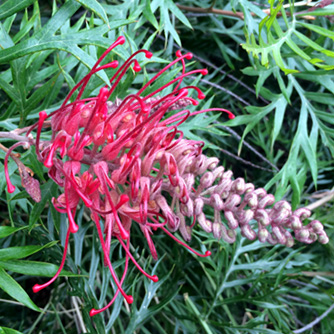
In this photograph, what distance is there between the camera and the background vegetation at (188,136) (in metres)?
0.64

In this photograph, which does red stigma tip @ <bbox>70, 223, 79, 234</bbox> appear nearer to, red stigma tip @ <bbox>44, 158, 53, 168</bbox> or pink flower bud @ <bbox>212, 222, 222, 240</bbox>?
red stigma tip @ <bbox>44, 158, 53, 168</bbox>

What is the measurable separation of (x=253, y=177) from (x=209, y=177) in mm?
809

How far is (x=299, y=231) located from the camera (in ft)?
1.88

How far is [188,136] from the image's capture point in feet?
2.80

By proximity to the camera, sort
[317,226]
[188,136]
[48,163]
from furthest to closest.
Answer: [188,136] < [317,226] < [48,163]

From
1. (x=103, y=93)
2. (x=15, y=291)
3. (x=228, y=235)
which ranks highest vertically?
(x=103, y=93)

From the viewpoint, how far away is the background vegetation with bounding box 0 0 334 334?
64 cm

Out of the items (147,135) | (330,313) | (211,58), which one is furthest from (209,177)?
(211,58)

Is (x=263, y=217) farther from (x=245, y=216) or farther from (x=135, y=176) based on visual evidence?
(x=135, y=176)

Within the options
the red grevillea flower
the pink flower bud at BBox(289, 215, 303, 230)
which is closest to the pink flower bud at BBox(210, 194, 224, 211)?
the red grevillea flower

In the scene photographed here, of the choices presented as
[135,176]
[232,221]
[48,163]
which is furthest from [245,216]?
[48,163]

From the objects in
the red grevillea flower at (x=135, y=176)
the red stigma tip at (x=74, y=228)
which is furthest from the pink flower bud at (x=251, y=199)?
the red stigma tip at (x=74, y=228)

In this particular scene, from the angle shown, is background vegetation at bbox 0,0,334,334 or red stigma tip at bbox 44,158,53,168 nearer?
red stigma tip at bbox 44,158,53,168

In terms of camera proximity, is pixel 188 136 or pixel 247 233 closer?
pixel 247 233
